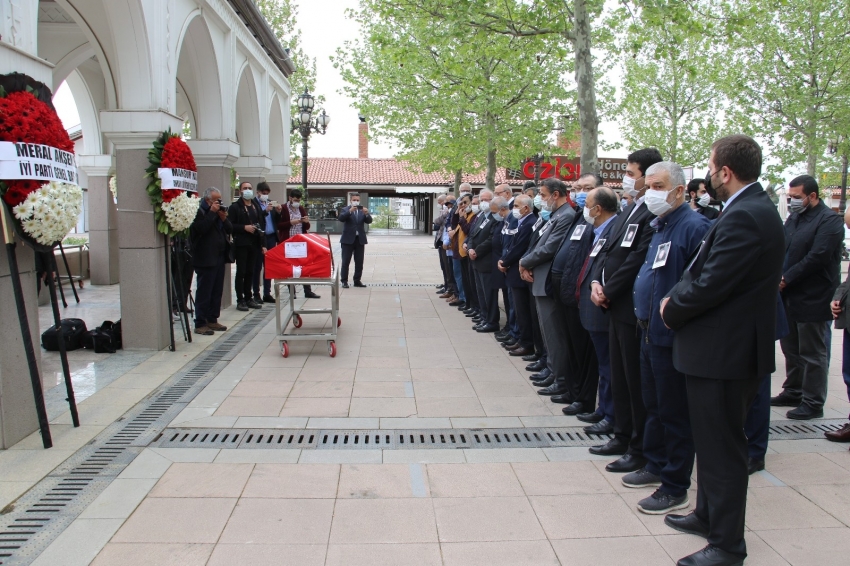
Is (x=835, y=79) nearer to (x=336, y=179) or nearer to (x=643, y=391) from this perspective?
(x=643, y=391)

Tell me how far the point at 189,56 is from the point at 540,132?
38.0 ft

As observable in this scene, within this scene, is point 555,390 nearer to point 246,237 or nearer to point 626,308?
point 626,308

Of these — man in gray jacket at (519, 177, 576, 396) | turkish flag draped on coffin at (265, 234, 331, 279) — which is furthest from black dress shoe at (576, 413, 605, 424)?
turkish flag draped on coffin at (265, 234, 331, 279)

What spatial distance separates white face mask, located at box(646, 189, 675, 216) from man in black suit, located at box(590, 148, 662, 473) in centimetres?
29

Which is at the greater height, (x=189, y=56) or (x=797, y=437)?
(x=189, y=56)

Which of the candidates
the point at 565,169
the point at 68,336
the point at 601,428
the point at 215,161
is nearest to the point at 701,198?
the point at 601,428

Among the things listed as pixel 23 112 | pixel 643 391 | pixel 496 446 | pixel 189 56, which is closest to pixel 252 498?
pixel 496 446

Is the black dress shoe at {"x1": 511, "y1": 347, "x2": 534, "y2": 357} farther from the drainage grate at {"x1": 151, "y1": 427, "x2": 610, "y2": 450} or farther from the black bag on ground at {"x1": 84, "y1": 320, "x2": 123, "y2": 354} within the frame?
the black bag on ground at {"x1": 84, "y1": 320, "x2": 123, "y2": 354}

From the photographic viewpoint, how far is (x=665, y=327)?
3818 mm

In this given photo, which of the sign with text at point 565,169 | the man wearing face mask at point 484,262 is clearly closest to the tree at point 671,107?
the sign with text at point 565,169

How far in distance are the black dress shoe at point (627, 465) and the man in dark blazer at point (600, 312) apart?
0.59 m

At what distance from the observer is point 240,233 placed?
1063cm

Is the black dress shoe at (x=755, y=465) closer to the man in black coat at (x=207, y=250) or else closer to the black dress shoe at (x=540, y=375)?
the black dress shoe at (x=540, y=375)

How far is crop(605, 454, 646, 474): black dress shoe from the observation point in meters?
4.50
